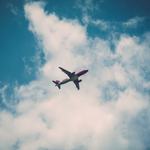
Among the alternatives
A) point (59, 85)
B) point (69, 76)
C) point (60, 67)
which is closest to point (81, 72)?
point (69, 76)

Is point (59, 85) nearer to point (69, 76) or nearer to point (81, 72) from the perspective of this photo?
point (69, 76)

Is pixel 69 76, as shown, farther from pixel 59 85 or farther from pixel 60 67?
pixel 59 85

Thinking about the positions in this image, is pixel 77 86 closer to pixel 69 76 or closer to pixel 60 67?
pixel 69 76

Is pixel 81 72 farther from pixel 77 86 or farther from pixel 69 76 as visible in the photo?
pixel 77 86

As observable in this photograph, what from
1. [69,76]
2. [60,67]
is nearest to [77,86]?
[69,76]

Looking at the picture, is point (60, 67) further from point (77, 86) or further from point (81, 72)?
point (77, 86)

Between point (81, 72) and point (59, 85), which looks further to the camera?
point (59, 85)

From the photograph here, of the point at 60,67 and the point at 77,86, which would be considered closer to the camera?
the point at 60,67
